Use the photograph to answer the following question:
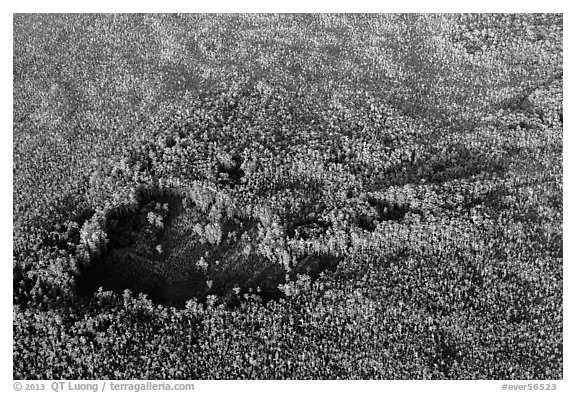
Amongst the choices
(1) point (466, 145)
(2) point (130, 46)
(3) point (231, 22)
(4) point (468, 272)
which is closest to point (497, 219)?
(4) point (468, 272)

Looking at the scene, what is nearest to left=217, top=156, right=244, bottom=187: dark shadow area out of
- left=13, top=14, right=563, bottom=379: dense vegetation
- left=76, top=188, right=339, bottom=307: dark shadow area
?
left=13, top=14, right=563, bottom=379: dense vegetation

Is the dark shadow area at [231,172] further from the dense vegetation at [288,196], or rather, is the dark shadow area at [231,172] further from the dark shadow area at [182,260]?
the dark shadow area at [182,260]

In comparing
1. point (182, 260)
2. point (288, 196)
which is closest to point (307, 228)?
point (288, 196)

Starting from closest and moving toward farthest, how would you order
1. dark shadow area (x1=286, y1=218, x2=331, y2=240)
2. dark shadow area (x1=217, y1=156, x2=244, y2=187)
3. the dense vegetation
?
the dense vegetation → dark shadow area (x1=286, y1=218, x2=331, y2=240) → dark shadow area (x1=217, y1=156, x2=244, y2=187)

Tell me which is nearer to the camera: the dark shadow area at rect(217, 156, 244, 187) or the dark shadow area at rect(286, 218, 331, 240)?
the dark shadow area at rect(286, 218, 331, 240)

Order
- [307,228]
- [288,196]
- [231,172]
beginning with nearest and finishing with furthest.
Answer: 1. [307,228]
2. [288,196]
3. [231,172]

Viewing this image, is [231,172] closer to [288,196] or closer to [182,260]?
[288,196]

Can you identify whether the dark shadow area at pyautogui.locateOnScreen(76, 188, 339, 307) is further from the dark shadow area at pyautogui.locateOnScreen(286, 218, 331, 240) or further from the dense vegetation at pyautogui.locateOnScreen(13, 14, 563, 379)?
the dark shadow area at pyautogui.locateOnScreen(286, 218, 331, 240)

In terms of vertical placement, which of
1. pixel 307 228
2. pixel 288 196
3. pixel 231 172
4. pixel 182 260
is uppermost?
pixel 231 172

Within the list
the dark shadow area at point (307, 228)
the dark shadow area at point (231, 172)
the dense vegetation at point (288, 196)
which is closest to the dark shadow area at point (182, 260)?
the dense vegetation at point (288, 196)
